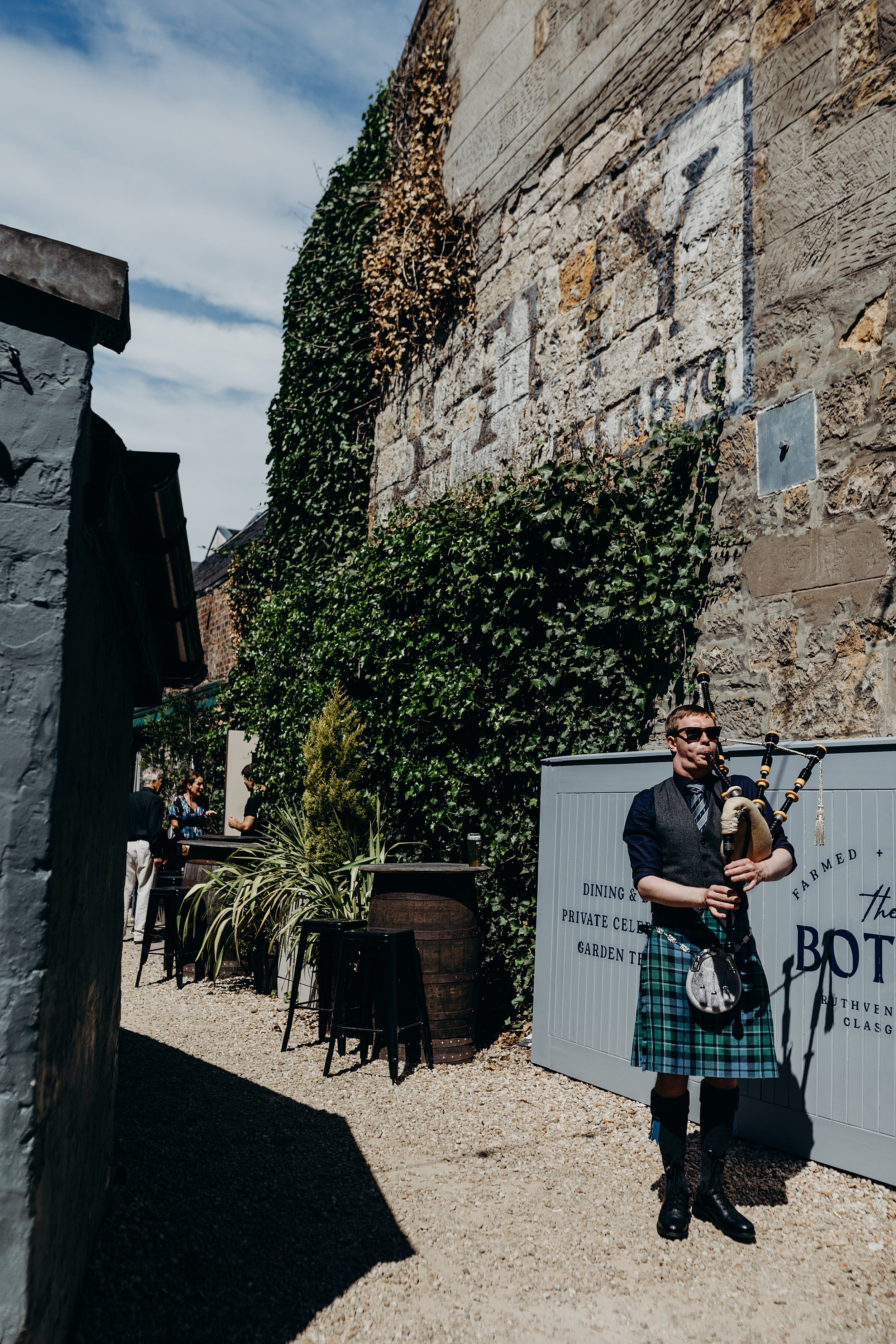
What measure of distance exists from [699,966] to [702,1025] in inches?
8.9

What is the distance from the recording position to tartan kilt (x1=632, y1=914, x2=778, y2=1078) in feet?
11.3

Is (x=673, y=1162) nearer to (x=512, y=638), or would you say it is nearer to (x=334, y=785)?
(x=512, y=638)

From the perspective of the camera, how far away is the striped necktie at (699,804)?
3.51 meters

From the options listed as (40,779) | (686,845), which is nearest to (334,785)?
(686,845)

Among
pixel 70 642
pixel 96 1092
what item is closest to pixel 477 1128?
pixel 96 1092

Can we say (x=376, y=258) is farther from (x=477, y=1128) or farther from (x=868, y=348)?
(x=477, y=1128)

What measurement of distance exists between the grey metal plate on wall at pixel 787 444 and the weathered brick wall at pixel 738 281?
52 mm

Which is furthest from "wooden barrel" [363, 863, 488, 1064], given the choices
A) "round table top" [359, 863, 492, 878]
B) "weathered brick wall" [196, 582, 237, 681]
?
"weathered brick wall" [196, 582, 237, 681]

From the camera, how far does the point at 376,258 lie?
9898mm

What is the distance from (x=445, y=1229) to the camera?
348cm

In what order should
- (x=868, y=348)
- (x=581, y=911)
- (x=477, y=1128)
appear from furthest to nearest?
1. (x=581, y=911)
2. (x=868, y=348)
3. (x=477, y=1128)

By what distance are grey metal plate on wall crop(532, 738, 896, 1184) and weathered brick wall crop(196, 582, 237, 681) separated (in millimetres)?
9686

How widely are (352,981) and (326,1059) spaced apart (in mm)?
535

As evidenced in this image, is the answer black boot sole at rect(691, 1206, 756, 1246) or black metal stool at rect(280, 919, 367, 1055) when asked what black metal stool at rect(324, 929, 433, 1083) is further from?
black boot sole at rect(691, 1206, 756, 1246)
